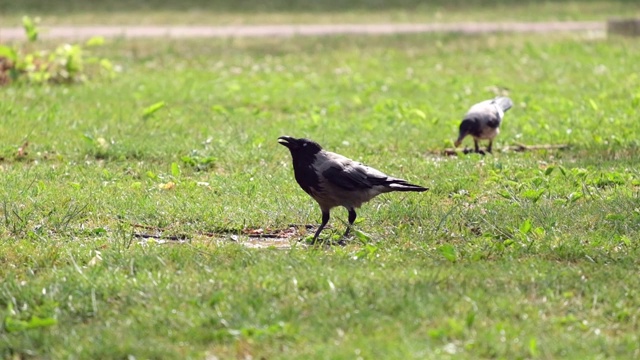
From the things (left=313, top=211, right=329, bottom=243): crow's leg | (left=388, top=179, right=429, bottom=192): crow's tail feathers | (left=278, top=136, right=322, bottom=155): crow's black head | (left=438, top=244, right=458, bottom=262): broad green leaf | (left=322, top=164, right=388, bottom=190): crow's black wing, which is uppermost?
(left=278, top=136, right=322, bottom=155): crow's black head

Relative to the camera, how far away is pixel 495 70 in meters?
15.2

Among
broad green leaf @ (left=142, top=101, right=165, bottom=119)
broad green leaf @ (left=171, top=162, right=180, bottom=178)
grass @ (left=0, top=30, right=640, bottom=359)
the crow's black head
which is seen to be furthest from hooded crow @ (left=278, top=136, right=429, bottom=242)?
broad green leaf @ (left=142, top=101, right=165, bottom=119)

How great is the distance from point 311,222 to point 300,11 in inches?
651

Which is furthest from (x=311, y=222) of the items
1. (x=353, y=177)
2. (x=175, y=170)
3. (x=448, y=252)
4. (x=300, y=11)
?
(x=300, y=11)

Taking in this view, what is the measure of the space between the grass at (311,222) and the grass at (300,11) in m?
→ 8.23

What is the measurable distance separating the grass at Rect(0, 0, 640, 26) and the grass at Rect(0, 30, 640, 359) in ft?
27.0

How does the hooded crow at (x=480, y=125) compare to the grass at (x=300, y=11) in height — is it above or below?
above

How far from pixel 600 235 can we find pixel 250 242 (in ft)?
7.20

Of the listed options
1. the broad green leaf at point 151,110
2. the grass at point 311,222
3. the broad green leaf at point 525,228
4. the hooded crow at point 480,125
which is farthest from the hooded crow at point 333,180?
the broad green leaf at point 151,110

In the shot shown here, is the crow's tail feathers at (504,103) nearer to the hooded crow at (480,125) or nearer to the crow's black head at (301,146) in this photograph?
the hooded crow at (480,125)

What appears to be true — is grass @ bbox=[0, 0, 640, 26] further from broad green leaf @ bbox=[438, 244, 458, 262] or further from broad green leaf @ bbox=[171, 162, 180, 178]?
broad green leaf @ bbox=[438, 244, 458, 262]

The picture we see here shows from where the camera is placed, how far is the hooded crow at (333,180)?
7.19 meters

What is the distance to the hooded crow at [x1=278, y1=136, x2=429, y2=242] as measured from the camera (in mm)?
7188

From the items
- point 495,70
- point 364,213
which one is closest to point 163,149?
point 364,213
